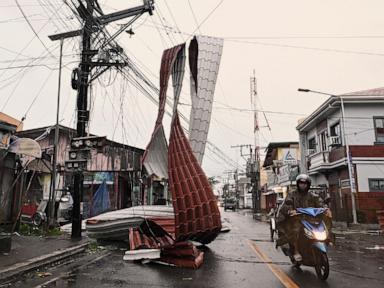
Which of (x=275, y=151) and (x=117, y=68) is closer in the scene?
(x=117, y=68)

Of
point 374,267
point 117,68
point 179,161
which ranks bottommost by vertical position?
point 374,267

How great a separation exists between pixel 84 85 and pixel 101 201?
39.9ft

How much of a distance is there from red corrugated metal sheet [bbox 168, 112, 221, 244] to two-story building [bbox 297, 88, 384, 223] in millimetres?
17848

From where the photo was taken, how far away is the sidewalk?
25.1 ft

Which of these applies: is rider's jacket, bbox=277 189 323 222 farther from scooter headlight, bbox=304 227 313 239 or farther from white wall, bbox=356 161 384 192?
white wall, bbox=356 161 384 192

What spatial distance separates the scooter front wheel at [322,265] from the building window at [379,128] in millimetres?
21726

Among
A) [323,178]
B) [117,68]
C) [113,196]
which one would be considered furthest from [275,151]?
[117,68]

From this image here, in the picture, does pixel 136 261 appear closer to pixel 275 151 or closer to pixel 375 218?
pixel 375 218

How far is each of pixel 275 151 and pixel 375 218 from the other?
29057mm

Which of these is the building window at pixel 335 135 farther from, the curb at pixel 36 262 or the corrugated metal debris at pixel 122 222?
the curb at pixel 36 262

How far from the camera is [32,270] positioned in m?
7.97

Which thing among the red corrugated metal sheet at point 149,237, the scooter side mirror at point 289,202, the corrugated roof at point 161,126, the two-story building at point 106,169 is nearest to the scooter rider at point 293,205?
the scooter side mirror at point 289,202

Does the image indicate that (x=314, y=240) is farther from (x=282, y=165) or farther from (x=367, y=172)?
(x=282, y=165)

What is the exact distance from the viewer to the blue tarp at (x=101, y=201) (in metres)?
24.6
